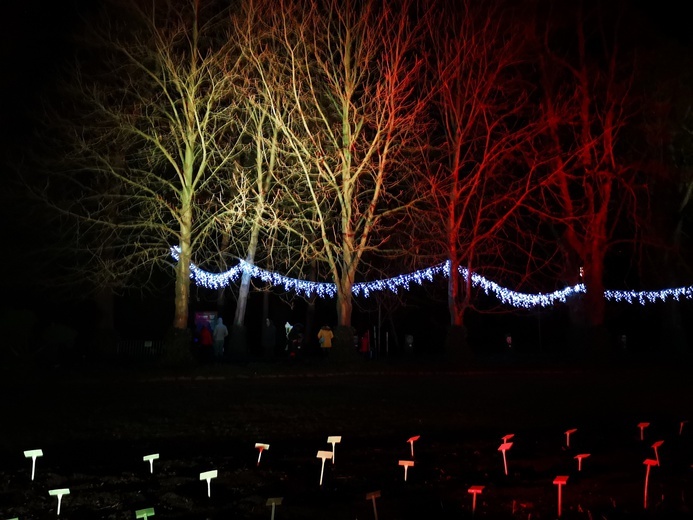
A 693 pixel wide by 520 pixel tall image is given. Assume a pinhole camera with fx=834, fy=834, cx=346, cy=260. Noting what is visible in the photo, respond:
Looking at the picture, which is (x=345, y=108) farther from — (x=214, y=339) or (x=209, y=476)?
(x=209, y=476)

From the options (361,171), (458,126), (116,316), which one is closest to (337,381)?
(361,171)

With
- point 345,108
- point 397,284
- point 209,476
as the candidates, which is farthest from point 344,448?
point 397,284

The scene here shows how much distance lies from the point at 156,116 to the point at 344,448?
1685 centimetres

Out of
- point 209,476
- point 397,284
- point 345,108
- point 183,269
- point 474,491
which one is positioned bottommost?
point 474,491

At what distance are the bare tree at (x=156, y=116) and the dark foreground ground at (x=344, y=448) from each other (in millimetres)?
6761

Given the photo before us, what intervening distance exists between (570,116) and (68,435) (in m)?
20.0

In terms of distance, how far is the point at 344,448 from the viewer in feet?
34.6

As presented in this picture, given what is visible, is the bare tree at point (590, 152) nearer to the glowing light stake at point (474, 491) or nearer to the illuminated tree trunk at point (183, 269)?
the illuminated tree trunk at point (183, 269)

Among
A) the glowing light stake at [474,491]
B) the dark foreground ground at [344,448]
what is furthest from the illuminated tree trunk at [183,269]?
the glowing light stake at [474,491]

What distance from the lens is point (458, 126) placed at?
24.8 metres

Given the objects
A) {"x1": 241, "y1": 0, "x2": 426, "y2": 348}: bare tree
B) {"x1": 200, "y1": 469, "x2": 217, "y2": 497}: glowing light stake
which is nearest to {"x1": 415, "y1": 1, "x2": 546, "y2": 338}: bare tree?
{"x1": 241, "y1": 0, "x2": 426, "y2": 348}: bare tree

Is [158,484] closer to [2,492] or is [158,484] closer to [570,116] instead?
[2,492]

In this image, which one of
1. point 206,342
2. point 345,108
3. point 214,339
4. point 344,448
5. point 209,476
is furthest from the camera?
point 206,342

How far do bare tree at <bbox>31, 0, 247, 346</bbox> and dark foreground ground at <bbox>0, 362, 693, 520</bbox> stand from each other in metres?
6.76
